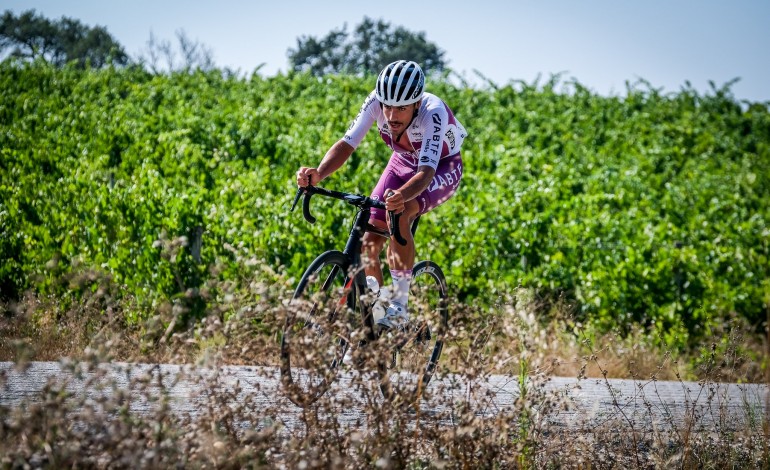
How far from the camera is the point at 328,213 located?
33.2 feet

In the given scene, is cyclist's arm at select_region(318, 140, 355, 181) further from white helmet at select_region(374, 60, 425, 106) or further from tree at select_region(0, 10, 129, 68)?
tree at select_region(0, 10, 129, 68)

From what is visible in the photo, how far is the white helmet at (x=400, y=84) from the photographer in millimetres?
5723

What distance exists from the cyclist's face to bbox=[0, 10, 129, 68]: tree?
48.8 m

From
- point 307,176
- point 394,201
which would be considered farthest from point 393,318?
point 307,176

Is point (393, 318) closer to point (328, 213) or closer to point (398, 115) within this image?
point (398, 115)

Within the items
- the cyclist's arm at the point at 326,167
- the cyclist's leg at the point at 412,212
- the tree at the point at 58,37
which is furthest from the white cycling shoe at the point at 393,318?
the tree at the point at 58,37

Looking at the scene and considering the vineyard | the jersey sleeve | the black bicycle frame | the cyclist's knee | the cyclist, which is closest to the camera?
the black bicycle frame

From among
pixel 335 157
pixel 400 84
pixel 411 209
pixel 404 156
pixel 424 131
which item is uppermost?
pixel 400 84

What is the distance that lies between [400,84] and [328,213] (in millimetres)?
4527

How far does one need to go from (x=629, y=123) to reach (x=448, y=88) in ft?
15.7

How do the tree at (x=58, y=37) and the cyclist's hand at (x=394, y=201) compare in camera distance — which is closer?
the cyclist's hand at (x=394, y=201)

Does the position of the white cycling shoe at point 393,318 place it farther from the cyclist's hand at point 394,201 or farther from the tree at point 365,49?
the tree at point 365,49

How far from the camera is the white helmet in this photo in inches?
225

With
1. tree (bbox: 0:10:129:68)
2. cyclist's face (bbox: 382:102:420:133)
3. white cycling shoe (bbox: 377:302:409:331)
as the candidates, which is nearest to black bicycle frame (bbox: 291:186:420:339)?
white cycling shoe (bbox: 377:302:409:331)
